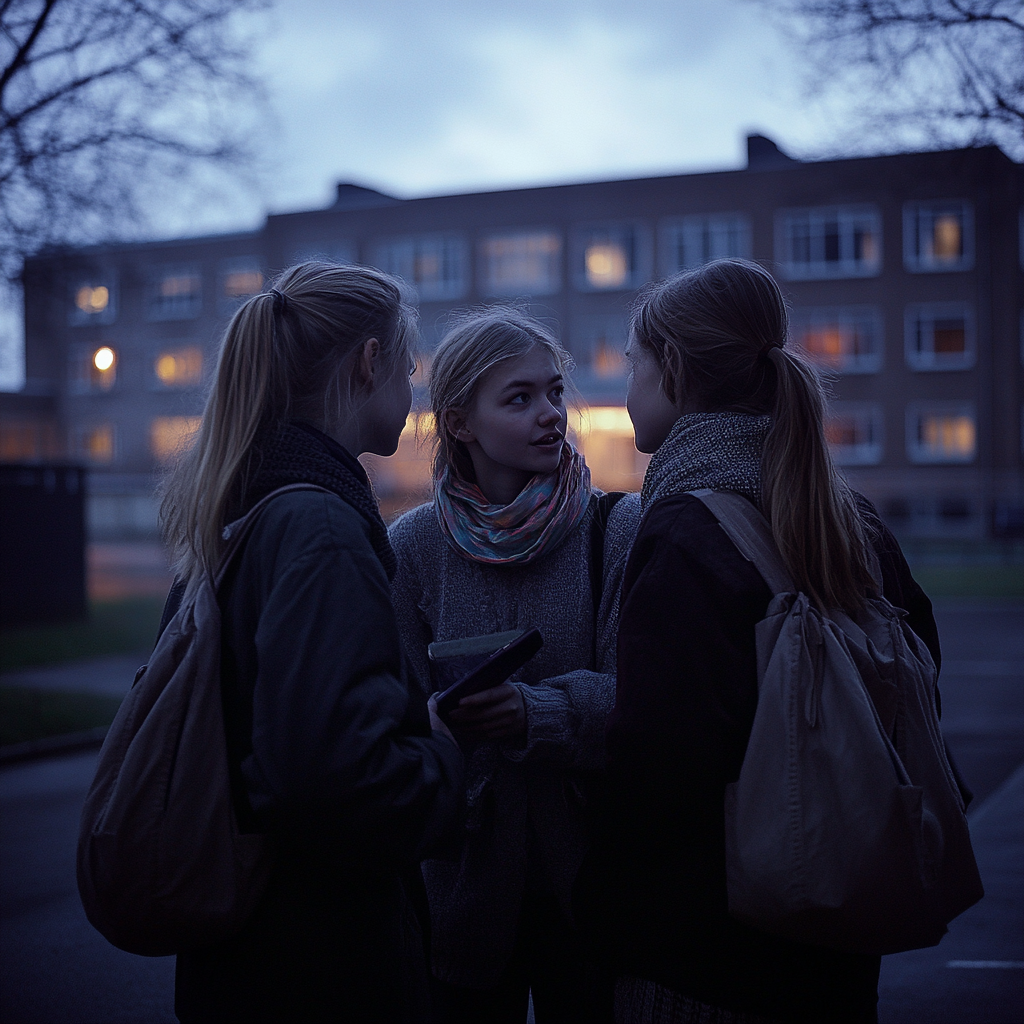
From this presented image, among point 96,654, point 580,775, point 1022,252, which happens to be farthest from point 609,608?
point 1022,252

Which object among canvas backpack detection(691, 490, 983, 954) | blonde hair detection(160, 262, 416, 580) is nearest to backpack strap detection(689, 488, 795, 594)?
canvas backpack detection(691, 490, 983, 954)

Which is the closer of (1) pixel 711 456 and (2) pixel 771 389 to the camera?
(1) pixel 711 456

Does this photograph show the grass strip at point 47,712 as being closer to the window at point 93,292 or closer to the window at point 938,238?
the window at point 93,292

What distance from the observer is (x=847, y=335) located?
1442 inches

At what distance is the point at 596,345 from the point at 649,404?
37439 millimetres

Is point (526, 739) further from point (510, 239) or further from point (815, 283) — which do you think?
point (510, 239)

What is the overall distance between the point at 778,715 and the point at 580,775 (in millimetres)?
729

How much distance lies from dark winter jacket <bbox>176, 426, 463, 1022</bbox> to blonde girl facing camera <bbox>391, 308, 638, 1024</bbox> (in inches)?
16.9

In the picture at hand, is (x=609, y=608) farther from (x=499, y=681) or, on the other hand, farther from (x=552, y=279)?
(x=552, y=279)

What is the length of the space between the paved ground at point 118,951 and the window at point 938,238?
30.7 meters

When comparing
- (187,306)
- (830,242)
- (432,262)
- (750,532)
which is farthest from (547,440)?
(187,306)

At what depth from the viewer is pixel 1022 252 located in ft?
115

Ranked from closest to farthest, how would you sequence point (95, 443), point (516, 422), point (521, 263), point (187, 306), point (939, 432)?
point (516, 422) → point (939, 432) → point (521, 263) → point (187, 306) → point (95, 443)

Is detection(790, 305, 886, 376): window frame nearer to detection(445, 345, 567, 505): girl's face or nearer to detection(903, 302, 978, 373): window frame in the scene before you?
detection(903, 302, 978, 373): window frame
